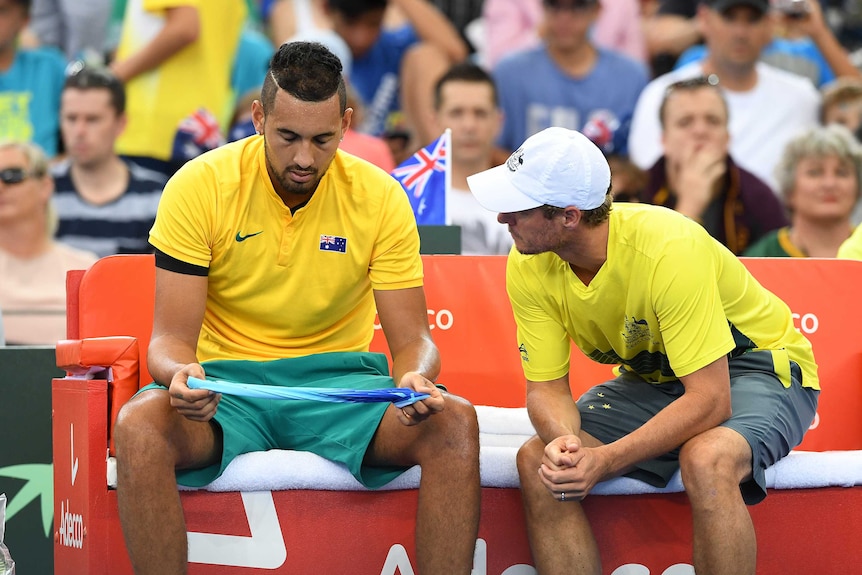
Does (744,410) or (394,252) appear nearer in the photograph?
(744,410)

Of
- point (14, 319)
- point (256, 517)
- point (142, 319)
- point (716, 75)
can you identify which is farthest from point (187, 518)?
point (716, 75)

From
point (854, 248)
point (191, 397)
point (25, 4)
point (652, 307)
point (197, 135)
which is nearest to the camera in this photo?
point (191, 397)

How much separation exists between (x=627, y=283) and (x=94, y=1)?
15.8ft

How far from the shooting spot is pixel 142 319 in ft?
13.6

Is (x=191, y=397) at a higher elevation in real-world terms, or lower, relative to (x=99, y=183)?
lower

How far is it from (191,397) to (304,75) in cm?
94

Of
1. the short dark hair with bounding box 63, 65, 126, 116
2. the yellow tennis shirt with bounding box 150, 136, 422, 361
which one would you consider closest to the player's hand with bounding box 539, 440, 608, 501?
the yellow tennis shirt with bounding box 150, 136, 422, 361

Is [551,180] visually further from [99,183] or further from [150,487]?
[99,183]

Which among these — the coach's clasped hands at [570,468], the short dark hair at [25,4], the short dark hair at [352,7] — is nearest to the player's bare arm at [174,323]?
the coach's clasped hands at [570,468]

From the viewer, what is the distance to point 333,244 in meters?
3.66

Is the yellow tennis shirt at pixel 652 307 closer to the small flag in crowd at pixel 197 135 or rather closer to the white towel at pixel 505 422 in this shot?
the white towel at pixel 505 422

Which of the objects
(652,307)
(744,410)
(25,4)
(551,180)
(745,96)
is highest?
(25,4)

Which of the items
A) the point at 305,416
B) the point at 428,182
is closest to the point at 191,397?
the point at 305,416

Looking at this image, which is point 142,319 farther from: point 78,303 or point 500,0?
point 500,0
